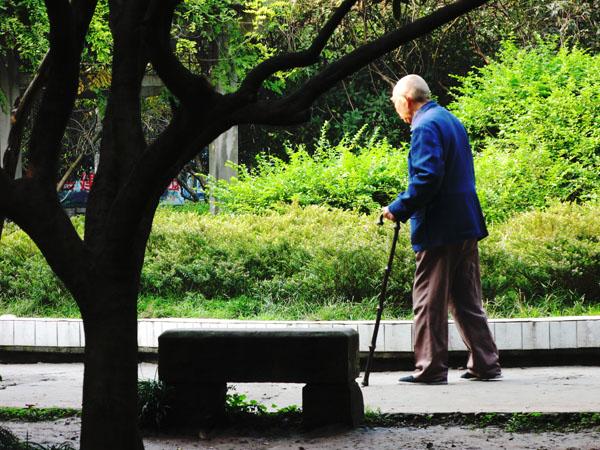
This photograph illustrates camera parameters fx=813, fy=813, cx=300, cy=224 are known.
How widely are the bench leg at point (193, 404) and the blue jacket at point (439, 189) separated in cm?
188

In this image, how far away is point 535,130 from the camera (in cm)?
1296

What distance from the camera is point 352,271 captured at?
339 inches

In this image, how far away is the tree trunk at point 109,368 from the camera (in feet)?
11.1

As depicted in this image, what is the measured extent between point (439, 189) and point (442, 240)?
0.36 meters

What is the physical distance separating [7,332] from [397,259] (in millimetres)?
4086

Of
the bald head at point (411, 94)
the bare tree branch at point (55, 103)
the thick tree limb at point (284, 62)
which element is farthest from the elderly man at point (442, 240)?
the bare tree branch at point (55, 103)

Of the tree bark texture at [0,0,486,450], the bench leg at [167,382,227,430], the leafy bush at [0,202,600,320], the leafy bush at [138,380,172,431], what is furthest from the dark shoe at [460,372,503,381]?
the tree bark texture at [0,0,486,450]

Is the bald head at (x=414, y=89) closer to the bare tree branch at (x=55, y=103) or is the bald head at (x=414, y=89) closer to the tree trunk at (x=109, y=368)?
the bare tree branch at (x=55, y=103)

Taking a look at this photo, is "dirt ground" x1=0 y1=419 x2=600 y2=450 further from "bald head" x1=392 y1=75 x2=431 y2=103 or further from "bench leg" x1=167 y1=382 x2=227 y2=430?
"bald head" x1=392 y1=75 x2=431 y2=103

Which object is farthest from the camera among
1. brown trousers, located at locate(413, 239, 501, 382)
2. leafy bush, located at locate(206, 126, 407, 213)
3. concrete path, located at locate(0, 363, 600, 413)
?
leafy bush, located at locate(206, 126, 407, 213)

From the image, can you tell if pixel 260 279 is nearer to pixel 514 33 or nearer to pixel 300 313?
pixel 300 313

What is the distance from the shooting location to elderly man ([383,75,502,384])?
5688mm

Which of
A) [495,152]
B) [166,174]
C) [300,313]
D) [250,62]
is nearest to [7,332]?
[300,313]

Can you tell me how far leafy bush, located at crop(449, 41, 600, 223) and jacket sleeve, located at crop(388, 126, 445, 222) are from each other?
540cm
